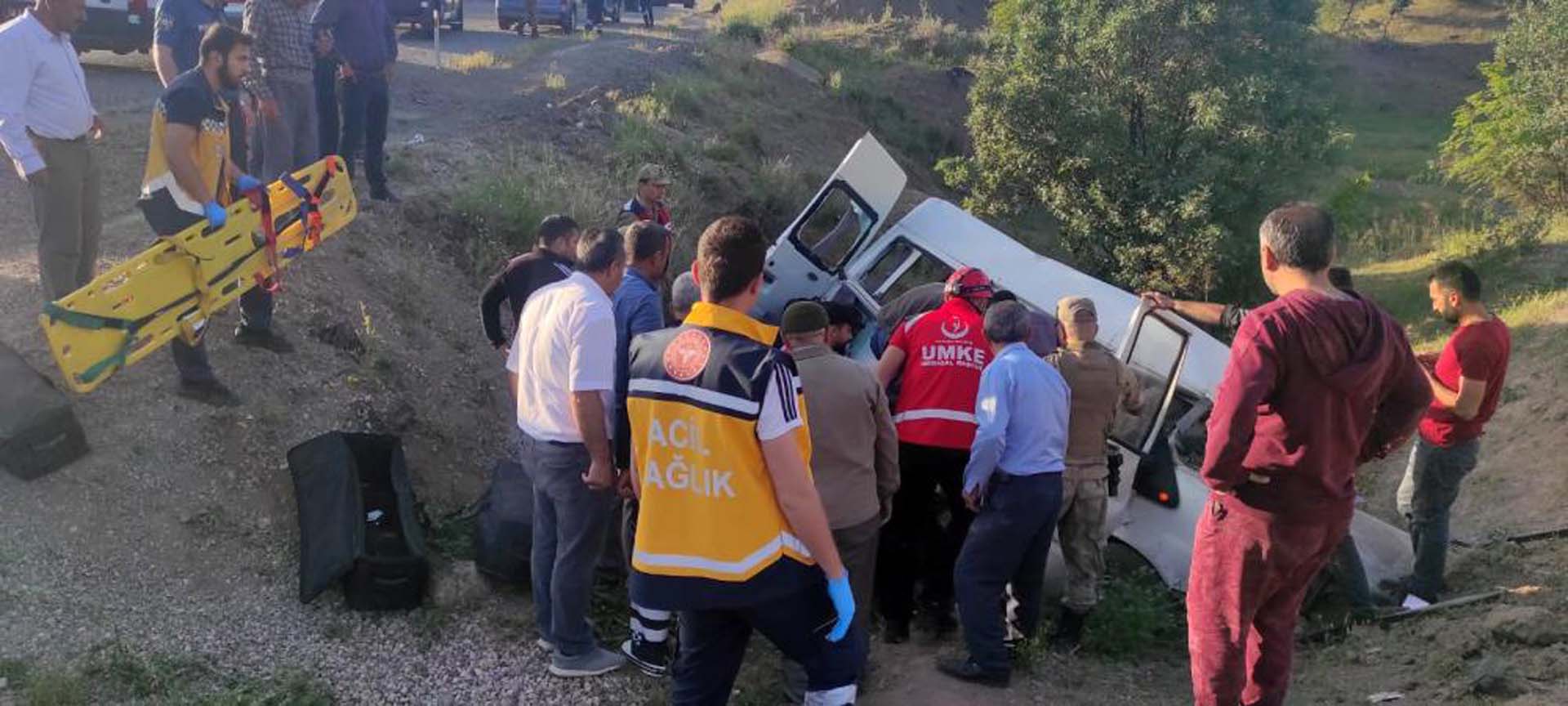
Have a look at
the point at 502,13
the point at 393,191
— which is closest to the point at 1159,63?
the point at 393,191

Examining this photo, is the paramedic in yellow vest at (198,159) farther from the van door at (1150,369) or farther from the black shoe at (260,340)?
the van door at (1150,369)

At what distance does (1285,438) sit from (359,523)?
3.80m

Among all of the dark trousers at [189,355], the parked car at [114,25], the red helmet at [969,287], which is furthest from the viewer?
the parked car at [114,25]

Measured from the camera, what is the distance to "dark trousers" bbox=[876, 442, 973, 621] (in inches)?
199

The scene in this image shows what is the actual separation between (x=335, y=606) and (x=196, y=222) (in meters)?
2.11

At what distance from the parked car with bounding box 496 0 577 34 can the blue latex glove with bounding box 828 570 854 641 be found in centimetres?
2501

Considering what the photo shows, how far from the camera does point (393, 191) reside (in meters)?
9.43

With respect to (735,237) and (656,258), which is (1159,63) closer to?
(656,258)

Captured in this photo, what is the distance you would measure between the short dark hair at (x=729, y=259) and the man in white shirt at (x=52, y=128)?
4003 mm

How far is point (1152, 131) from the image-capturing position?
14695 mm

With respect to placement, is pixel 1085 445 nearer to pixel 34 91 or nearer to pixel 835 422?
pixel 835 422

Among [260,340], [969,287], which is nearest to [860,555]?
[969,287]

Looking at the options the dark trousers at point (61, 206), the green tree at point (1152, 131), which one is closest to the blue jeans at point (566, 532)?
the dark trousers at point (61, 206)

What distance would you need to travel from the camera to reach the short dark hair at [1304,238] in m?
3.34
